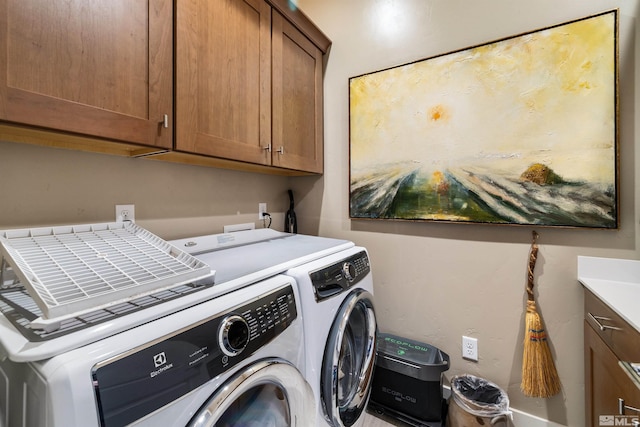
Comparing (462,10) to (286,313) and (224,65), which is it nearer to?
(224,65)

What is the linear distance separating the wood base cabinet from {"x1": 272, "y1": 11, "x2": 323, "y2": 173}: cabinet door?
1.56 meters

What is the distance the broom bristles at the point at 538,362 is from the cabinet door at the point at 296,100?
4.90 feet

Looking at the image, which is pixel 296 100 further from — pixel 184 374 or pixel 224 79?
pixel 184 374

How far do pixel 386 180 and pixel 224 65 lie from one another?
3.63 feet

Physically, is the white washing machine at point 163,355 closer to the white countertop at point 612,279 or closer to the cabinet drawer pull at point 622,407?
the cabinet drawer pull at point 622,407

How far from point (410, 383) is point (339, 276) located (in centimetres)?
83

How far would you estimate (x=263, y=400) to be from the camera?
80cm

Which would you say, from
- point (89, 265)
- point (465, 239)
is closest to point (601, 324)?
point (465, 239)

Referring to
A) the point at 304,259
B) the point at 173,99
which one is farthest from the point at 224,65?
the point at 304,259

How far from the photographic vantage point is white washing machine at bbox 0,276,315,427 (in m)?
0.45

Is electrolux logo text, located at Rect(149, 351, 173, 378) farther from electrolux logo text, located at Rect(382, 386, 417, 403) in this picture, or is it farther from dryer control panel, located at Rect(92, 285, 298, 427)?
electrolux logo text, located at Rect(382, 386, 417, 403)

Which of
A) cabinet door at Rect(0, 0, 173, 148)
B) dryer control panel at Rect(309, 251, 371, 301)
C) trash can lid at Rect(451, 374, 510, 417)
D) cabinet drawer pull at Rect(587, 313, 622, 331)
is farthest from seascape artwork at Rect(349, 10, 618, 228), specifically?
cabinet door at Rect(0, 0, 173, 148)

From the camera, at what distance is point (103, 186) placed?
3.76ft

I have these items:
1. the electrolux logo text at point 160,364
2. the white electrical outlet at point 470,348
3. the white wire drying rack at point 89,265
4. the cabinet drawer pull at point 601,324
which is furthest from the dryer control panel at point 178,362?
the white electrical outlet at point 470,348
